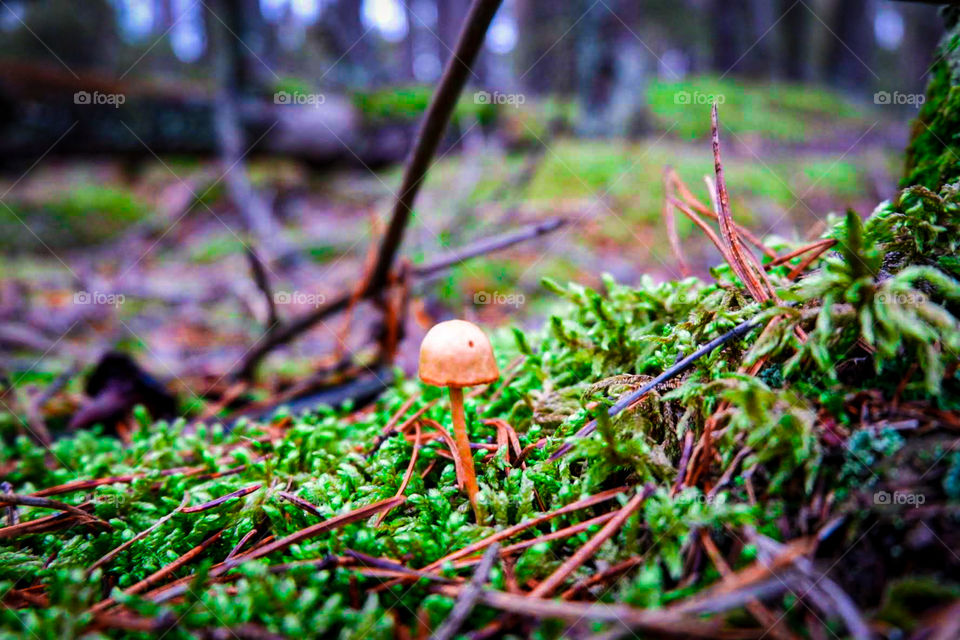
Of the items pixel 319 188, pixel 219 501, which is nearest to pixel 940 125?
pixel 219 501

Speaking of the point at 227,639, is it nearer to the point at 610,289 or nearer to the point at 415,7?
the point at 610,289

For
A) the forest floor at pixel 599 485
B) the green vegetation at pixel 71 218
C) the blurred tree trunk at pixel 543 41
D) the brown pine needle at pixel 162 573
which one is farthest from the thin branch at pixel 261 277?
the blurred tree trunk at pixel 543 41

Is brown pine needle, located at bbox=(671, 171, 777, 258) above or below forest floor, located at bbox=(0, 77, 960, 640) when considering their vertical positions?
above

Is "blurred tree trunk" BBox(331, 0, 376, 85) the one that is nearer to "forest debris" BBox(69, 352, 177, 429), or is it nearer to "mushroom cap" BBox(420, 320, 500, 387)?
"forest debris" BBox(69, 352, 177, 429)

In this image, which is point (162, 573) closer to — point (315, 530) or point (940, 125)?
point (315, 530)

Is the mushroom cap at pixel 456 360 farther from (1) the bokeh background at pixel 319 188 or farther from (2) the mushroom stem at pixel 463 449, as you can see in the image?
(1) the bokeh background at pixel 319 188

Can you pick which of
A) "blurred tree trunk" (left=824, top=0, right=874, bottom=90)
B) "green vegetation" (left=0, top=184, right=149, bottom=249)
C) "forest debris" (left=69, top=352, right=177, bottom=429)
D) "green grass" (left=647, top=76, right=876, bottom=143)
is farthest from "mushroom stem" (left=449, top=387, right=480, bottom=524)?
"blurred tree trunk" (left=824, top=0, right=874, bottom=90)
